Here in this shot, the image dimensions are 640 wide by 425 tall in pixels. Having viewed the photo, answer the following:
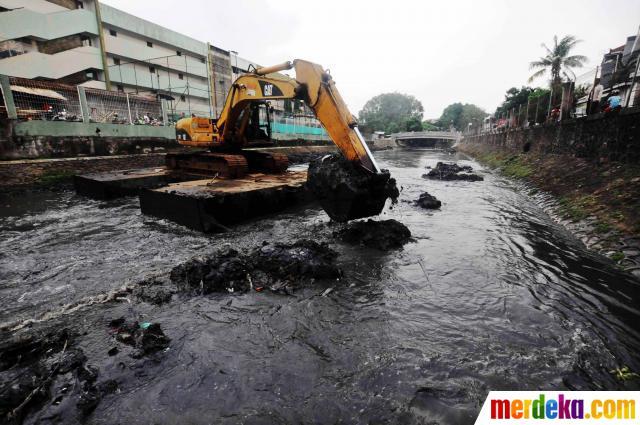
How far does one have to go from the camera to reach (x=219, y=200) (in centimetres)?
666

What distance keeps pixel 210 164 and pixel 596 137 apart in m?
12.0

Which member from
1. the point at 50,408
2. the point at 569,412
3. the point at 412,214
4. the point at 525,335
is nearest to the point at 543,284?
the point at 525,335

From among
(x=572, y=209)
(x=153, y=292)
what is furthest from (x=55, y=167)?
(x=572, y=209)

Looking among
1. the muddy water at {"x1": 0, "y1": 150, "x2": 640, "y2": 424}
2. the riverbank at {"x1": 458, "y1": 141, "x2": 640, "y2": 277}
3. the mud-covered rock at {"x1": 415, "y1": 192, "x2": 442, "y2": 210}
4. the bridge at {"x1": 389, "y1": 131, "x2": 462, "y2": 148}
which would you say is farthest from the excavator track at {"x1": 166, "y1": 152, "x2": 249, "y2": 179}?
the bridge at {"x1": 389, "y1": 131, "x2": 462, "y2": 148}

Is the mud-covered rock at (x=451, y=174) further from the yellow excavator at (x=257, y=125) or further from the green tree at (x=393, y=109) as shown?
the green tree at (x=393, y=109)

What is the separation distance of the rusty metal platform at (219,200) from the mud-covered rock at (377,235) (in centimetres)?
235

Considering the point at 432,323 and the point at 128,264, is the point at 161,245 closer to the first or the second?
the point at 128,264

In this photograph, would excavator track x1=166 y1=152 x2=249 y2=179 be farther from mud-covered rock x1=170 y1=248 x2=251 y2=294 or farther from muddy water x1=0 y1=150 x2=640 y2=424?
mud-covered rock x1=170 y1=248 x2=251 y2=294

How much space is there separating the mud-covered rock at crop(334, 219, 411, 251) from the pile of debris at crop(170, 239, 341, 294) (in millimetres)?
1280

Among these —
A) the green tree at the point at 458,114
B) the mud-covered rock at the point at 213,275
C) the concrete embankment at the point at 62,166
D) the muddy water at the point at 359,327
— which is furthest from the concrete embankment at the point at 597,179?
the green tree at the point at 458,114

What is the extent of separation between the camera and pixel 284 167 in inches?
404

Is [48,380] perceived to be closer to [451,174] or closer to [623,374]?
[623,374]

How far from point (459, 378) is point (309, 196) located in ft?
22.6

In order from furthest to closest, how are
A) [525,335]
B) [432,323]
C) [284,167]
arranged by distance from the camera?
[284,167], [432,323], [525,335]
